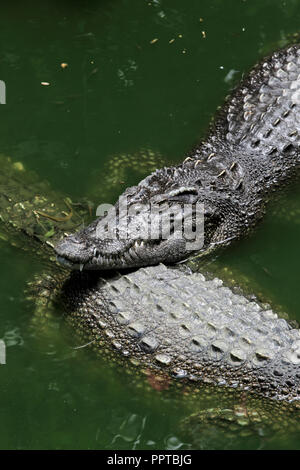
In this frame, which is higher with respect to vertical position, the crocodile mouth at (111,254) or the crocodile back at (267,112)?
the crocodile back at (267,112)

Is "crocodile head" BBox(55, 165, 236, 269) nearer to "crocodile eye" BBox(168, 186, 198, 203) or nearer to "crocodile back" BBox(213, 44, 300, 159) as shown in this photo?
"crocodile eye" BBox(168, 186, 198, 203)

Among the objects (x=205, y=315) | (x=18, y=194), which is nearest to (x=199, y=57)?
(x=18, y=194)

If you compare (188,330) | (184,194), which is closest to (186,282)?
(188,330)

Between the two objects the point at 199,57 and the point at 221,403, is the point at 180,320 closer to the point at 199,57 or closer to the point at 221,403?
the point at 221,403

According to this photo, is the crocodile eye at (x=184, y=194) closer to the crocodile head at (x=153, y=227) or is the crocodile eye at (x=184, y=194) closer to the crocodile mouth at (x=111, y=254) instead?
the crocodile head at (x=153, y=227)

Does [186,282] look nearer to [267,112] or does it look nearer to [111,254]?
[111,254]

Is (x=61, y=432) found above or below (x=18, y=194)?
below

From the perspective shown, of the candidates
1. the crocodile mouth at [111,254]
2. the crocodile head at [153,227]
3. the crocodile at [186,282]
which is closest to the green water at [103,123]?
the crocodile at [186,282]
